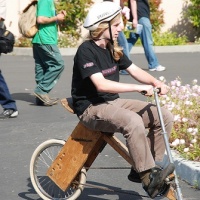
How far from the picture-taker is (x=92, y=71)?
558 centimetres

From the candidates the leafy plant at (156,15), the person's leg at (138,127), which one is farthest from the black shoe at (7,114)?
the leafy plant at (156,15)

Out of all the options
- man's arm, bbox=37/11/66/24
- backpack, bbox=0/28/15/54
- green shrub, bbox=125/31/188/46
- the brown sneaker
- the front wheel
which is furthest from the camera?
green shrub, bbox=125/31/188/46

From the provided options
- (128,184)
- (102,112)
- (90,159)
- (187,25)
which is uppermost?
(102,112)

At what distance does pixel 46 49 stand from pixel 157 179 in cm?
494

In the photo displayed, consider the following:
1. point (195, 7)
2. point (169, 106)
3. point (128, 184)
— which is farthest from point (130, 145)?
point (195, 7)

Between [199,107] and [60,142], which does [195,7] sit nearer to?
[199,107]

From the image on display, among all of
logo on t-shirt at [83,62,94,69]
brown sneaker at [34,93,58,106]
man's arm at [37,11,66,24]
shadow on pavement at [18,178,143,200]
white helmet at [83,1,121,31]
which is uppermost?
white helmet at [83,1,121,31]

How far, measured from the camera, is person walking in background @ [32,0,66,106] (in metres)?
9.88

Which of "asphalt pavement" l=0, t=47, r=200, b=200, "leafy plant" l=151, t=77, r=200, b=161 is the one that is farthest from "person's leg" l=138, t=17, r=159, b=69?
"leafy plant" l=151, t=77, r=200, b=161

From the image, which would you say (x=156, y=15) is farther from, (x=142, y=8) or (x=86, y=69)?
(x=86, y=69)

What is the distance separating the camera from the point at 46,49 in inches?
392

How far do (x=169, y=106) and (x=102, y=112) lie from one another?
2.12 meters

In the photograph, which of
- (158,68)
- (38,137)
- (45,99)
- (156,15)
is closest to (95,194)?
(38,137)

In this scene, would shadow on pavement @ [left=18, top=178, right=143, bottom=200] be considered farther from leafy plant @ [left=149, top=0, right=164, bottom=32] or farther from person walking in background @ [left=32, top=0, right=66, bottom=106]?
leafy plant @ [left=149, top=0, right=164, bottom=32]
